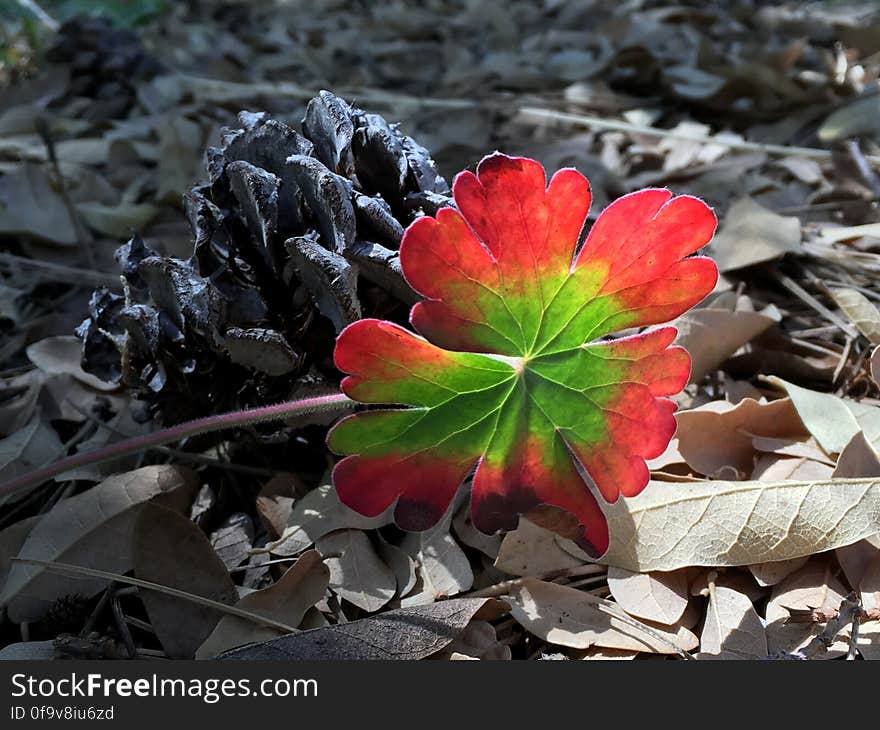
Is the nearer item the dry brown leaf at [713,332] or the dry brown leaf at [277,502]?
the dry brown leaf at [277,502]

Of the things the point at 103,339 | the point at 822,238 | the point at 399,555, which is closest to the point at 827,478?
the point at 399,555

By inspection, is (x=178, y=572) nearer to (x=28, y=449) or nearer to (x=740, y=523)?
(x=28, y=449)

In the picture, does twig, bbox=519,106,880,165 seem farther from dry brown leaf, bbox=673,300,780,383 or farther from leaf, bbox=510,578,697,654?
leaf, bbox=510,578,697,654

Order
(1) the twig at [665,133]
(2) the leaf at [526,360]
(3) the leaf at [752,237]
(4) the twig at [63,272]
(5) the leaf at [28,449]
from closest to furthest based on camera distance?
(2) the leaf at [526,360] → (5) the leaf at [28,449] → (3) the leaf at [752,237] → (4) the twig at [63,272] → (1) the twig at [665,133]

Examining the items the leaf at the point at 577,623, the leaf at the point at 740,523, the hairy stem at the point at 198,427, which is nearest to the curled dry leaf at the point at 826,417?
the leaf at the point at 740,523

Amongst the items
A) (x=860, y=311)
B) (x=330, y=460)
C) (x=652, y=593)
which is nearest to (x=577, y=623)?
(x=652, y=593)

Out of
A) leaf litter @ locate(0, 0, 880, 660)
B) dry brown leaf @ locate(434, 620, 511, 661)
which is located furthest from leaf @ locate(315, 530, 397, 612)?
dry brown leaf @ locate(434, 620, 511, 661)

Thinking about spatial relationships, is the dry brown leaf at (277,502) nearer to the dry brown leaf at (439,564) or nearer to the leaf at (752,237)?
the dry brown leaf at (439,564)
